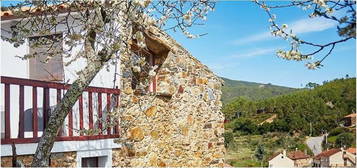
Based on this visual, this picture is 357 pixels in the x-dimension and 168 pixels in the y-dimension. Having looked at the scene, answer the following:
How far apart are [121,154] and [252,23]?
2379 millimetres

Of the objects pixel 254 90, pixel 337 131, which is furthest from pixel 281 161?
pixel 254 90

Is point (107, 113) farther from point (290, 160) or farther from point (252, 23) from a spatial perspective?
point (290, 160)

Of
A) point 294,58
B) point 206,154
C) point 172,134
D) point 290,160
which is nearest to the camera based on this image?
point 294,58

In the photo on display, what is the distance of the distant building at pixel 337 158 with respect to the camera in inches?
929

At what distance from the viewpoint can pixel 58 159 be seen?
207 inches

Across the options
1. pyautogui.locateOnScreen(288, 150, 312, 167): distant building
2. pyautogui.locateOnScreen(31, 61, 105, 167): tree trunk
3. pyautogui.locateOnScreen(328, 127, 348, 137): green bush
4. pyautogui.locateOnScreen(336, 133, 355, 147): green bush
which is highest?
pyautogui.locateOnScreen(31, 61, 105, 167): tree trunk

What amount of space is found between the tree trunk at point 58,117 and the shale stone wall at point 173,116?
7.33 ft

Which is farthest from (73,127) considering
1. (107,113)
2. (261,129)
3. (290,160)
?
(261,129)

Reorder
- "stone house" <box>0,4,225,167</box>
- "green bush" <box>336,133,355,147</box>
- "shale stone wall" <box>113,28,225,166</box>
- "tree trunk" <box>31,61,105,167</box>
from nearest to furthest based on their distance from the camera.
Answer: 1. "tree trunk" <box>31,61,105,167</box>
2. "stone house" <box>0,4,225,167</box>
3. "shale stone wall" <box>113,28,225,166</box>
4. "green bush" <box>336,133,355,147</box>

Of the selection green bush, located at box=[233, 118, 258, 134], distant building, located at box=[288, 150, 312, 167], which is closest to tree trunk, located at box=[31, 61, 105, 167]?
distant building, located at box=[288, 150, 312, 167]

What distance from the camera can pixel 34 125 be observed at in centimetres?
497

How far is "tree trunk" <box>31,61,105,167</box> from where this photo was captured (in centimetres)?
379

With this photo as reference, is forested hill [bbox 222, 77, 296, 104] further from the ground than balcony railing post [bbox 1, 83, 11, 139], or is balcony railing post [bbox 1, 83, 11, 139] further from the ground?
forested hill [bbox 222, 77, 296, 104]

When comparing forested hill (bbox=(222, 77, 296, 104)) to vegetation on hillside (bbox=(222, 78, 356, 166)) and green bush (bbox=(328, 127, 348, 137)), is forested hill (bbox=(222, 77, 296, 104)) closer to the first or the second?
vegetation on hillside (bbox=(222, 78, 356, 166))
